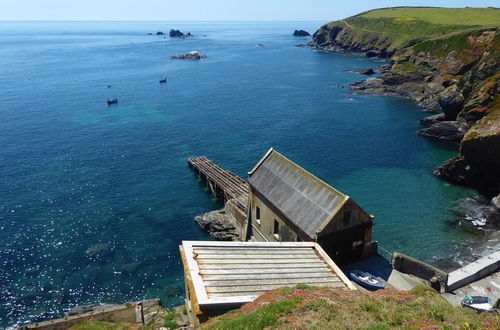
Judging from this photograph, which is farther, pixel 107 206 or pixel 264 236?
pixel 107 206

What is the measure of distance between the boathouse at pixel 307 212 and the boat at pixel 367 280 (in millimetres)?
2009

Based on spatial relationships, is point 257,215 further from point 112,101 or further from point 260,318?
point 112,101

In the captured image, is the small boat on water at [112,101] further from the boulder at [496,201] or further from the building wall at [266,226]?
the boulder at [496,201]

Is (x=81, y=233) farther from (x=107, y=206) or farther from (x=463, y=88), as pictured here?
(x=463, y=88)

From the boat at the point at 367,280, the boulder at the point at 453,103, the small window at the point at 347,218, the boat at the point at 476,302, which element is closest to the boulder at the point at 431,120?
the boulder at the point at 453,103

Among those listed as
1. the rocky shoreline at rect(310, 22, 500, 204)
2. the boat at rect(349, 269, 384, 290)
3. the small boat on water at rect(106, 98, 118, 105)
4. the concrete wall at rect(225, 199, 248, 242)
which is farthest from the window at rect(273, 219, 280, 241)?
the small boat on water at rect(106, 98, 118, 105)

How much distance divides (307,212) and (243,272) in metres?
10.3

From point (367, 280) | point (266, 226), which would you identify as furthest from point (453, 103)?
point (367, 280)

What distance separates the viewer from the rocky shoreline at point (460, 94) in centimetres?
6281

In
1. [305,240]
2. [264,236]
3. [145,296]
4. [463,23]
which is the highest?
[463,23]

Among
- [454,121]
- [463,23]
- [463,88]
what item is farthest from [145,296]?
[463,23]

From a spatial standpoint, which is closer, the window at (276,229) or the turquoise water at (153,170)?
the window at (276,229)

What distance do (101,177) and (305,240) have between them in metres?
46.5

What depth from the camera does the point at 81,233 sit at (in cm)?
5212
